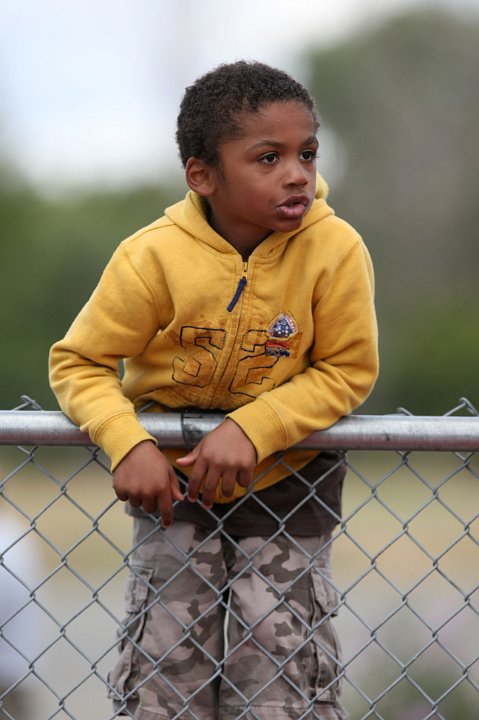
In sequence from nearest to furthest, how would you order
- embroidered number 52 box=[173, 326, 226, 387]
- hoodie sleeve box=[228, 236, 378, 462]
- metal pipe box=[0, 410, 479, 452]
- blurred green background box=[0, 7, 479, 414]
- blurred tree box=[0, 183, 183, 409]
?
metal pipe box=[0, 410, 479, 452] → hoodie sleeve box=[228, 236, 378, 462] → embroidered number 52 box=[173, 326, 226, 387] → blurred tree box=[0, 183, 183, 409] → blurred green background box=[0, 7, 479, 414]

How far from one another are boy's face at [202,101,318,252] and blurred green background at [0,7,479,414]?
20964mm

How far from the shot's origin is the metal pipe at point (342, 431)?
275cm

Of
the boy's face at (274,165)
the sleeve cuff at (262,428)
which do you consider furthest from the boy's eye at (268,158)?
the sleeve cuff at (262,428)

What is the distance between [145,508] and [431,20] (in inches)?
1176

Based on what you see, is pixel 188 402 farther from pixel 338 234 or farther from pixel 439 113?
pixel 439 113

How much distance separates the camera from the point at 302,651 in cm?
309

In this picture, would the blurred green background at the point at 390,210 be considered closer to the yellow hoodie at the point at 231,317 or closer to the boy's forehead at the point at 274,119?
the yellow hoodie at the point at 231,317

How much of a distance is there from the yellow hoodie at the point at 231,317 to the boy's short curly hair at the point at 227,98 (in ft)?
0.56

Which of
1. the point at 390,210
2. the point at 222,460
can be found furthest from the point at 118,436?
the point at 390,210

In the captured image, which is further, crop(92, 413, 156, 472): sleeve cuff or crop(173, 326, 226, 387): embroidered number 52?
crop(173, 326, 226, 387): embroidered number 52

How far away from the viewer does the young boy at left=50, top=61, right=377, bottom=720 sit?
285 centimetres

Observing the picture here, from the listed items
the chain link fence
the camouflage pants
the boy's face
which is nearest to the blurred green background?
the chain link fence

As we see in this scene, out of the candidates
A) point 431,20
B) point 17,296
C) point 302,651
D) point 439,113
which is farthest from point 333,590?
point 431,20

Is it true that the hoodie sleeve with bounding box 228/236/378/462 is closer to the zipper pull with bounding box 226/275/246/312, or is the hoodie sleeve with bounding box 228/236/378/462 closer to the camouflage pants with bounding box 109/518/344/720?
the zipper pull with bounding box 226/275/246/312
